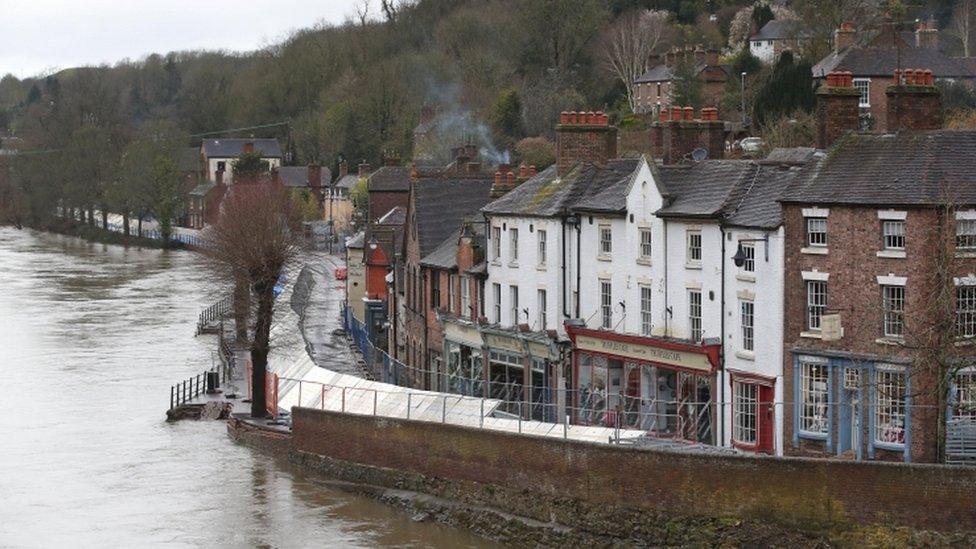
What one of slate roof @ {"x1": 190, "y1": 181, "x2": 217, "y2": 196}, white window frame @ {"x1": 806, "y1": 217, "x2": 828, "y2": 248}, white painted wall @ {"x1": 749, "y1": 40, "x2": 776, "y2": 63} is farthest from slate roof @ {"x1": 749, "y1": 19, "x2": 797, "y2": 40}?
white window frame @ {"x1": 806, "y1": 217, "x2": 828, "y2": 248}

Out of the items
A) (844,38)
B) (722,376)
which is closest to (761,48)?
(844,38)

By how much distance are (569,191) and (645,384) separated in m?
6.53

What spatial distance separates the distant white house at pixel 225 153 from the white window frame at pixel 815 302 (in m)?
126

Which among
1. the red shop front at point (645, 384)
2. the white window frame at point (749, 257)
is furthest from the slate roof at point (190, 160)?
the white window frame at point (749, 257)

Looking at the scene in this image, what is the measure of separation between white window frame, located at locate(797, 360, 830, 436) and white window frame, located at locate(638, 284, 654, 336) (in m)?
6.09

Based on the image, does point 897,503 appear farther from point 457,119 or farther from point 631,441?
point 457,119

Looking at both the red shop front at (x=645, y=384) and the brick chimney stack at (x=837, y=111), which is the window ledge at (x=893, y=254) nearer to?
the brick chimney stack at (x=837, y=111)

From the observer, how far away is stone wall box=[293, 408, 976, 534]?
31.5 m

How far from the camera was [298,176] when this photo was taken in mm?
145000

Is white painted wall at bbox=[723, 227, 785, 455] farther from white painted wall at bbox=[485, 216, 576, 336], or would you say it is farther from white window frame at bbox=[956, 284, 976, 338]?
white painted wall at bbox=[485, 216, 576, 336]

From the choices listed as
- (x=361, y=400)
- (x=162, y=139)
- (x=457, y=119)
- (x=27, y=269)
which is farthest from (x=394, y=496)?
(x=162, y=139)

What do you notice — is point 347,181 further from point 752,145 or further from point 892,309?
point 892,309

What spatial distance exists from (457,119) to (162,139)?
51828 millimetres

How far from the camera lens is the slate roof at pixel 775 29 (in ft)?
343
